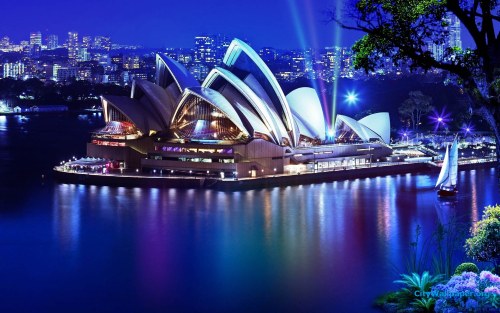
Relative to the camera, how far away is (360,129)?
27.6 meters

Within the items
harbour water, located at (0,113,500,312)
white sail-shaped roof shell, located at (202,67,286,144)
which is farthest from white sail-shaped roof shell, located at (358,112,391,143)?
white sail-shaped roof shell, located at (202,67,286,144)

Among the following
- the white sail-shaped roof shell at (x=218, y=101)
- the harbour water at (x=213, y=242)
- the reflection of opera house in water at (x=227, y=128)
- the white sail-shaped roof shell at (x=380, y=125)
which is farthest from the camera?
the white sail-shaped roof shell at (x=380, y=125)

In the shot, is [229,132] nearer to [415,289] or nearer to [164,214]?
[164,214]

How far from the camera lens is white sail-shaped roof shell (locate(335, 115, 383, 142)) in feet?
89.7

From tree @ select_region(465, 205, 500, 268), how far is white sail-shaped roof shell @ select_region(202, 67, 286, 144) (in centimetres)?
1616

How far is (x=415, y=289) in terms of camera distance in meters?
8.50

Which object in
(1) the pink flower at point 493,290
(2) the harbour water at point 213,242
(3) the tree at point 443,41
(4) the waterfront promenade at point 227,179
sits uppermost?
(3) the tree at point 443,41

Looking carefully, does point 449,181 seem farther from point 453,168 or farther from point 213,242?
point 213,242

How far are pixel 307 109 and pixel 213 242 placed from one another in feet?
43.2

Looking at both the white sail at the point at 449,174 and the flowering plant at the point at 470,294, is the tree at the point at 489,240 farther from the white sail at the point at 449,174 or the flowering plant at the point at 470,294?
the white sail at the point at 449,174

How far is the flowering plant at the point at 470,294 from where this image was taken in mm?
6609

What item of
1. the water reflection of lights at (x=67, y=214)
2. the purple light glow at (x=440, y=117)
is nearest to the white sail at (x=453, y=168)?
the water reflection of lights at (x=67, y=214)

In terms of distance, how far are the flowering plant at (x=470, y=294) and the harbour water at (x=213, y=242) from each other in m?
2.89

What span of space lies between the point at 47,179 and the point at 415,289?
1773 cm
